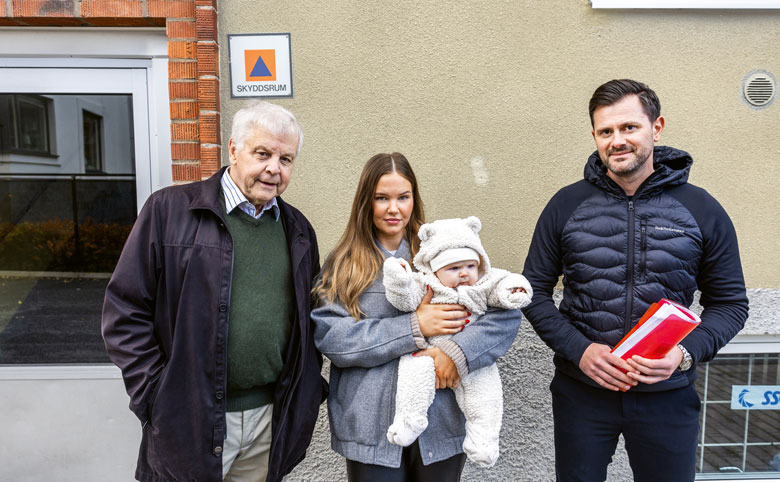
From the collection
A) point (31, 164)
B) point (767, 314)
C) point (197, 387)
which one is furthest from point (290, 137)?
point (767, 314)

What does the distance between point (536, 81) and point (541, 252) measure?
119cm

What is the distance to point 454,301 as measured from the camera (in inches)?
69.7

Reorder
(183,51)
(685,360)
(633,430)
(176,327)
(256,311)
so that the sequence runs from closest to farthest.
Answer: (176,327)
(256,311)
(685,360)
(633,430)
(183,51)

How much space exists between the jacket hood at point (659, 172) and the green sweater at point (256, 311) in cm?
134

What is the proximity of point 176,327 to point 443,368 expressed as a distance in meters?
0.94

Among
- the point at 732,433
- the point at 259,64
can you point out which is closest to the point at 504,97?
the point at 259,64

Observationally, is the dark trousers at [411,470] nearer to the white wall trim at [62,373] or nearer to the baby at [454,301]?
the baby at [454,301]

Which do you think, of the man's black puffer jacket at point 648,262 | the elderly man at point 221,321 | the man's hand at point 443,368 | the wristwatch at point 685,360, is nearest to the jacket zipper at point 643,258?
the man's black puffer jacket at point 648,262

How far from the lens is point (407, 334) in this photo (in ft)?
5.71

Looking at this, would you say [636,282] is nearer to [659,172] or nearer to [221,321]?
[659,172]

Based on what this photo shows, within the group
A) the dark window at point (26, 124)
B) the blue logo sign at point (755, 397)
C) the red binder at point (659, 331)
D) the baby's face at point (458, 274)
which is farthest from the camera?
the blue logo sign at point (755, 397)

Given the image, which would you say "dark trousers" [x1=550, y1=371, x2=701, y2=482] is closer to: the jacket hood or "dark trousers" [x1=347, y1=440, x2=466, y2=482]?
"dark trousers" [x1=347, y1=440, x2=466, y2=482]

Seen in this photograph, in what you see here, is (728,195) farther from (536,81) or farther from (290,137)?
(290,137)

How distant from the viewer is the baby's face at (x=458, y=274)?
177 cm
